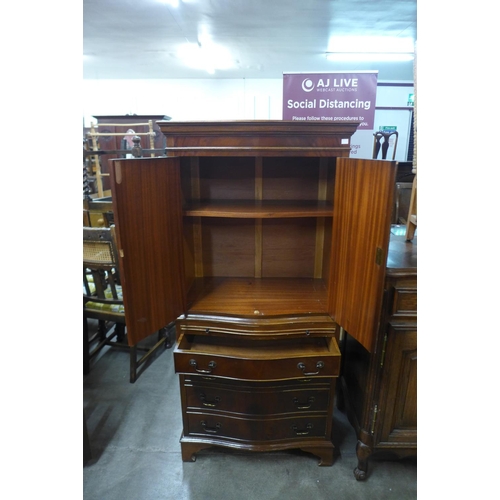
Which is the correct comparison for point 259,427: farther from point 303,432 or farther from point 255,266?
point 255,266

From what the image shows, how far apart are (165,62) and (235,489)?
19.1ft

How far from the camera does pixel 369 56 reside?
15.5 ft

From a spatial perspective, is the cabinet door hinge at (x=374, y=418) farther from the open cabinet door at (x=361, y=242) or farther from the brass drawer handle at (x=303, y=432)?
the open cabinet door at (x=361, y=242)

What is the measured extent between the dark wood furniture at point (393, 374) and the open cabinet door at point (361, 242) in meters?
0.13

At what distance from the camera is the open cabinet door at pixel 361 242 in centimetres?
95

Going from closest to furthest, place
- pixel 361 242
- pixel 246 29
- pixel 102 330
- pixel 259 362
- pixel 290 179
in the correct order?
pixel 361 242, pixel 259 362, pixel 290 179, pixel 102 330, pixel 246 29

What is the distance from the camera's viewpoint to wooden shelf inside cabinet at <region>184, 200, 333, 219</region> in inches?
51.3

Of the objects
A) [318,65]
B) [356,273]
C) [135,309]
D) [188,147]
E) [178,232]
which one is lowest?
[135,309]

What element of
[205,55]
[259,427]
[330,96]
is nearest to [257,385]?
[259,427]

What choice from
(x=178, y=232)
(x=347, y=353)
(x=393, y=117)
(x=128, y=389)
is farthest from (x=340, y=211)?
(x=393, y=117)

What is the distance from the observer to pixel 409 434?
4.50ft

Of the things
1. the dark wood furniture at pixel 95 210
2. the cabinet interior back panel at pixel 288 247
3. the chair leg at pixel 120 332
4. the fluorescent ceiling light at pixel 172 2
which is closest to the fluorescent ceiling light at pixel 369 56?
the fluorescent ceiling light at pixel 172 2

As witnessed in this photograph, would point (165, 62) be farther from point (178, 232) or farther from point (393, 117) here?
point (178, 232)

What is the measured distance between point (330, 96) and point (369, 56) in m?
2.98
